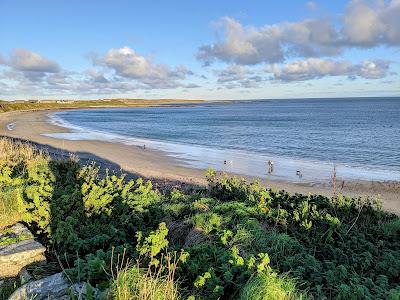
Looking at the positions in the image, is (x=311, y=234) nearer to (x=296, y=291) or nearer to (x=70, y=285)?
(x=296, y=291)

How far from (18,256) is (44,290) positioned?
4.14 feet

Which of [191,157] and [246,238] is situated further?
[191,157]

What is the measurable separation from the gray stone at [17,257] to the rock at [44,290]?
0.99 metres

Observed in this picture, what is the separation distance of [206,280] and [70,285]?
5.18ft

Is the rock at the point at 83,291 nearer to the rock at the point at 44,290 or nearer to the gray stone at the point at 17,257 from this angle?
the rock at the point at 44,290

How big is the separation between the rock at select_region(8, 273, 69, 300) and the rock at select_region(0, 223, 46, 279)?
99 cm

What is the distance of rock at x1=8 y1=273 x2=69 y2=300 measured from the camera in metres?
4.32

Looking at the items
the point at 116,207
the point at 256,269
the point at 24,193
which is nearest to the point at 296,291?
the point at 256,269

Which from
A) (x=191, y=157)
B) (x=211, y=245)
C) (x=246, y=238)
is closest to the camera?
(x=211, y=245)

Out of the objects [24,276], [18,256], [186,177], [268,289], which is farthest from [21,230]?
[186,177]

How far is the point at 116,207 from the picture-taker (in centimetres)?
786

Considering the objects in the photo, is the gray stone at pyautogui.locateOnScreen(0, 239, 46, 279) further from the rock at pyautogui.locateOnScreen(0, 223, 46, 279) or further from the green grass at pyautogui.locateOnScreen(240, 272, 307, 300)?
the green grass at pyautogui.locateOnScreen(240, 272, 307, 300)

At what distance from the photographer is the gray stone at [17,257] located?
537cm

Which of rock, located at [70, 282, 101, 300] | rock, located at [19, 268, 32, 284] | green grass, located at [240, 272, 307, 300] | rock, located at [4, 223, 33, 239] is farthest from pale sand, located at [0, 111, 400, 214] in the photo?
rock, located at [19, 268, 32, 284]
